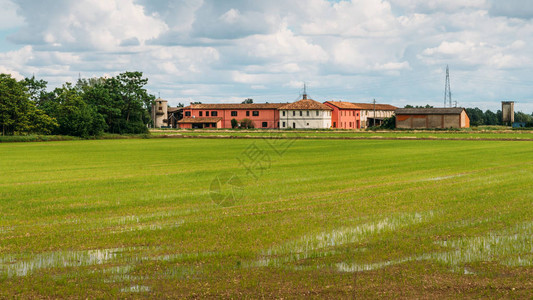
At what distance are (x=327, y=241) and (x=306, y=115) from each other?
133628mm

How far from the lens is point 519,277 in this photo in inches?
385

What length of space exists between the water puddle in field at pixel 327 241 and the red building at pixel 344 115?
442 feet

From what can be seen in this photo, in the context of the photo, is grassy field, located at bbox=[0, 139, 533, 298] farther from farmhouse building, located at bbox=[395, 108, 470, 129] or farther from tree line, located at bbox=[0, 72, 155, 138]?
farmhouse building, located at bbox=[395, 108, 470, 129]

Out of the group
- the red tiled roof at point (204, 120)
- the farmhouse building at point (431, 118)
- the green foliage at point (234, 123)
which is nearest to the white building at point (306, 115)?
the green foliage at point (234, 123)

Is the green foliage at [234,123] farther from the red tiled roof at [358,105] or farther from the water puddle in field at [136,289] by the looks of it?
the water puddle in field at [136,289]

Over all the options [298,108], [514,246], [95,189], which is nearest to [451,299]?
[514,246]

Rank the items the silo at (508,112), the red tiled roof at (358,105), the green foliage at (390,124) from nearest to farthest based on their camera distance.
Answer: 1. the green foliage at (390,124)
2. the red tiled roof at (358,105)
3. the silo at (508,112)

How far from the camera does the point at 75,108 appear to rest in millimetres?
90375

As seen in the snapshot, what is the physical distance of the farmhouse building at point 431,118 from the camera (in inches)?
5128

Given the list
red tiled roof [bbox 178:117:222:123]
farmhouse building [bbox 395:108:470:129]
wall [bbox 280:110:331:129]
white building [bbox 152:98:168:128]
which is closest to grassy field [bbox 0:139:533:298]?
farmhouse building [bbox 395:108:470:129]

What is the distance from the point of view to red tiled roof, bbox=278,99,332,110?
144 metres

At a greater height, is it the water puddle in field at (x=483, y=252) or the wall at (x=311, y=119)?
the wall at (x=311, y=119)

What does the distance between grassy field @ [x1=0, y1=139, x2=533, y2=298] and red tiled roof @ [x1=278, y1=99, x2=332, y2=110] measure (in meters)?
120

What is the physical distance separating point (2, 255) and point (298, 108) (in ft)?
443
